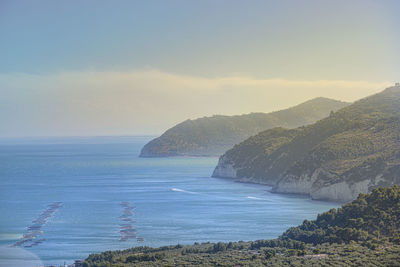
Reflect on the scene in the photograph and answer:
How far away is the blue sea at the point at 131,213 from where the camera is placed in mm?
45634

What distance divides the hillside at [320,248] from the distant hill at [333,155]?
22431 mm

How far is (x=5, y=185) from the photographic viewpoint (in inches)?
3659

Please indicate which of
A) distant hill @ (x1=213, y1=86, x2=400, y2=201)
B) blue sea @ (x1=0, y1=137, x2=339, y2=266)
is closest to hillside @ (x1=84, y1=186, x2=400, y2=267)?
blue sea @ (x1=0, y1=137, x2=339, y2=266)

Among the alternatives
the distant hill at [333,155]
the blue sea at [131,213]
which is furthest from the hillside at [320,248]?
the distant hill at [333,155]

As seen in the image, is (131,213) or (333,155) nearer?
(131,213)

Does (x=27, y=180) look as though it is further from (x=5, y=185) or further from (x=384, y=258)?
(x=384, y=258)

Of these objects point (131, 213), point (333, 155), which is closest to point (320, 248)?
point (131, 213)

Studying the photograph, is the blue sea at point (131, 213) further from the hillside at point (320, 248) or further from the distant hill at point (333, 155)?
the hillside at point (320, 248)

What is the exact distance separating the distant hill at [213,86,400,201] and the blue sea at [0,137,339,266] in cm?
283

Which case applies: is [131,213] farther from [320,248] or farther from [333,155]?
[333,155]

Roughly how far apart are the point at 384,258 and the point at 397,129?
53.0 m

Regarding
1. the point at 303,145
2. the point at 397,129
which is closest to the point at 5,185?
the point at 303,145

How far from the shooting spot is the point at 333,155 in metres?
80.8

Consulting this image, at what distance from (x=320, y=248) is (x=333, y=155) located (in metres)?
44.8
